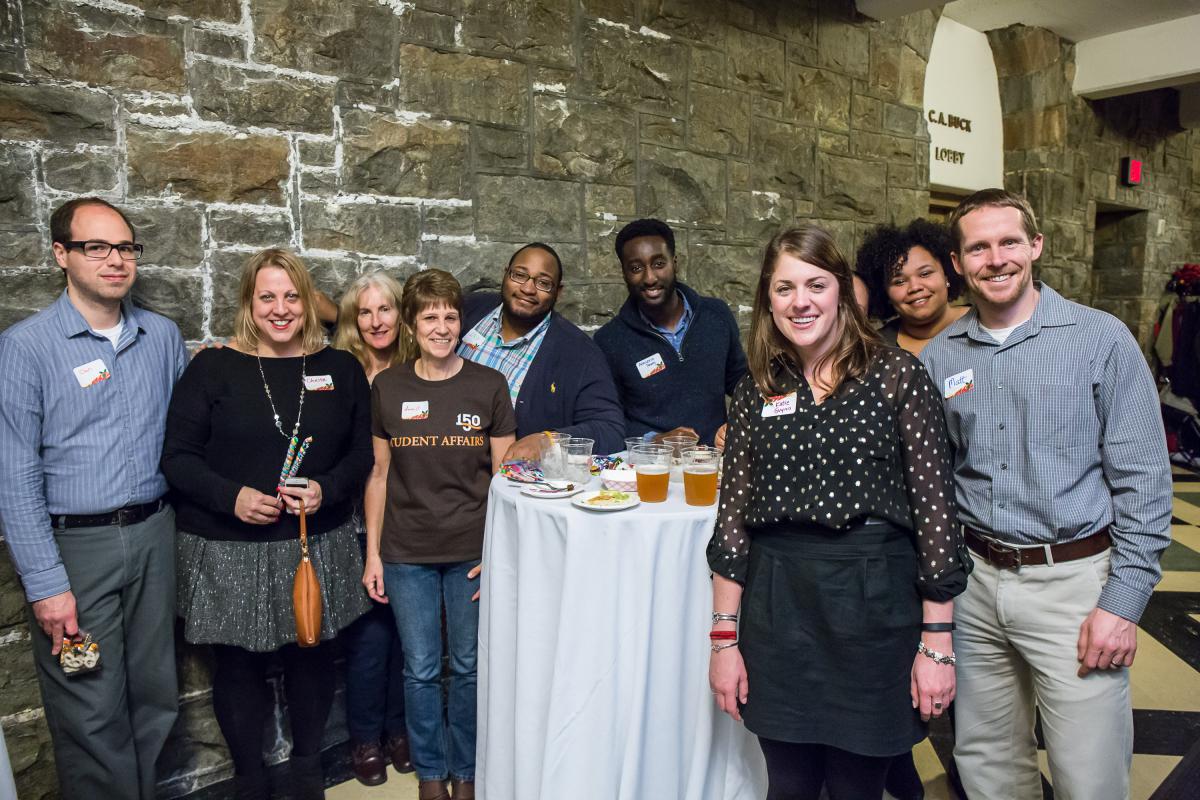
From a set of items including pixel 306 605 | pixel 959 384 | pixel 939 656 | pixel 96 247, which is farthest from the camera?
pixel 306 605

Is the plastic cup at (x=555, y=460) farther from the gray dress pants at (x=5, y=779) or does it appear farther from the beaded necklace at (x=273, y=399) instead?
the gray dress pants at (x=5, y=779)

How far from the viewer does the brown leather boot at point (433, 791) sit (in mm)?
2197

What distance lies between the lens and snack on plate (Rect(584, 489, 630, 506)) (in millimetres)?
1747

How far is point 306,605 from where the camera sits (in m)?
2.07

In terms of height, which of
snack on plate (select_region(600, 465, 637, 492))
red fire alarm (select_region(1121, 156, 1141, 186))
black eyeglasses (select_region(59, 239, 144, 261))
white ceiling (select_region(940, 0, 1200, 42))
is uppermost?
white ceiling (select_region(940, 0, 1200, 42))

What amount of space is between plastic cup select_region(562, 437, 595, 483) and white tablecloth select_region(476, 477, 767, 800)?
0.62ft

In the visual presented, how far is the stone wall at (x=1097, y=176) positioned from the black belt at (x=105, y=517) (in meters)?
5.97

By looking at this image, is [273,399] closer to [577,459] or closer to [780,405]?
[577,459]

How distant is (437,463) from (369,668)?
74 centimetres

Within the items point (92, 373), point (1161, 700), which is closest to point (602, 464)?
point (92, 373)

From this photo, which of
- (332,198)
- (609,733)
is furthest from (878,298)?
(332,198)

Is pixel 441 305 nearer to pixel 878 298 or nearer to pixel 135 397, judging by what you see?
pixel 135 397

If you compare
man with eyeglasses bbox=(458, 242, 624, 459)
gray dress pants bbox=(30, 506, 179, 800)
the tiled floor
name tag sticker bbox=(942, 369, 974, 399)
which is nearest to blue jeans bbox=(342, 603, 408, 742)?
the tiled floor

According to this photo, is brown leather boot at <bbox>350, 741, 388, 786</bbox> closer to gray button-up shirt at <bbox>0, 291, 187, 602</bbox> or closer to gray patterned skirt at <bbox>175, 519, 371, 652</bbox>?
gray patterned skirt at <bbox>175, 519, 371, 652</bbox>
